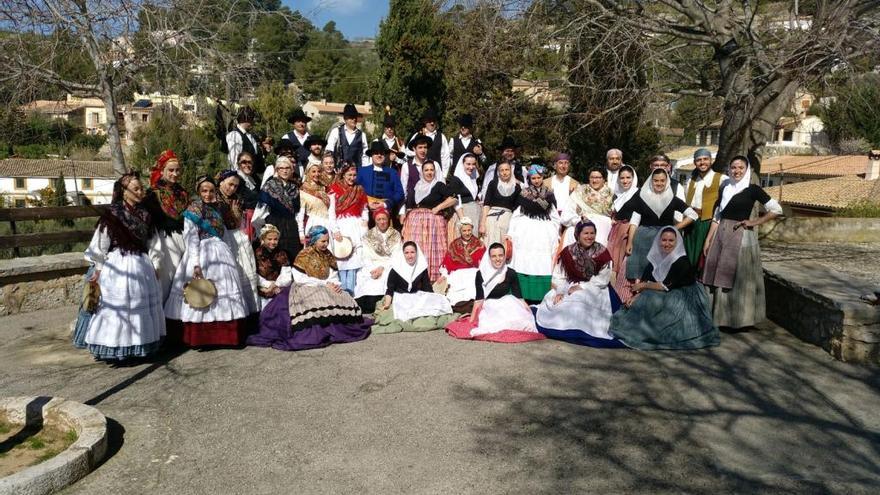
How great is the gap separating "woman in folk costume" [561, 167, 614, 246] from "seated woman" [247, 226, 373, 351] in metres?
2.51

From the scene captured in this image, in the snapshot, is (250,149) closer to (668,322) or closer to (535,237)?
(535,237)

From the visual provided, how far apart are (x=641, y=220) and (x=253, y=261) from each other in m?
4.02

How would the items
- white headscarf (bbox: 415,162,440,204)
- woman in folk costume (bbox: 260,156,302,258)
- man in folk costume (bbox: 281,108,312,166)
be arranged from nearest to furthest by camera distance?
woman in folk costume (bbox: 260,156,302,258)
white headscarf (bbox: 415,162,440,204)
man in folk costume (bbox: 281,108,312,166)

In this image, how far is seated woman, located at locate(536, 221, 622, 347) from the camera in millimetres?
6547

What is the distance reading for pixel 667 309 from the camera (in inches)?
253

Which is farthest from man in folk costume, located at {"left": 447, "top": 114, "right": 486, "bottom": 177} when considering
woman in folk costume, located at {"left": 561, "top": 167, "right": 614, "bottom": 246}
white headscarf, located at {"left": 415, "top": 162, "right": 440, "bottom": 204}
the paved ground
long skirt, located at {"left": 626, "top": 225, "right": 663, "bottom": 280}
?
the paved ground

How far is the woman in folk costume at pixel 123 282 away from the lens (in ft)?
19.0

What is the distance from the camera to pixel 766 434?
176 inches

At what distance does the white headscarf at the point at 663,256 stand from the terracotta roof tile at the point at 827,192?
16397 millimetres

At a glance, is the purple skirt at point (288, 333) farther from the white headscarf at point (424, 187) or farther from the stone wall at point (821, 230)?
the stone wall at point (821, 230)

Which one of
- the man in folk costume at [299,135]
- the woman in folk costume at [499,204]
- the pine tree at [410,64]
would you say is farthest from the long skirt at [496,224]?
the pine tree at [410,64]

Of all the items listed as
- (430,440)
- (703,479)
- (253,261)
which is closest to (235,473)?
(430,440)

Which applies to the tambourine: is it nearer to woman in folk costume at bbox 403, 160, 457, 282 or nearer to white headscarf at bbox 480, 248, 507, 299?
woman in folk costume at bbox 403, 160, 457, 282

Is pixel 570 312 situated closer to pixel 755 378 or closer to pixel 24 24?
pixel 755 378
